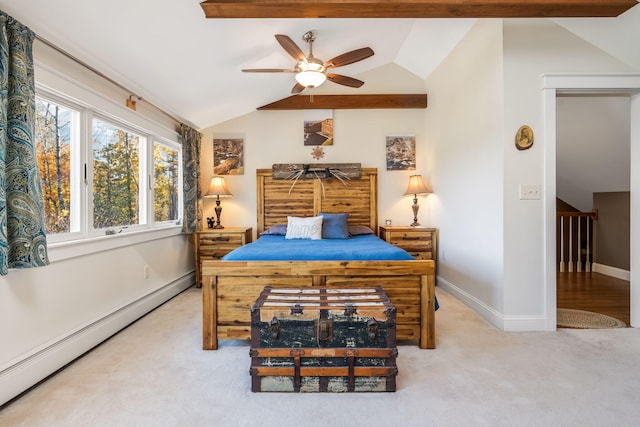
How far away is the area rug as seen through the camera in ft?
9.48

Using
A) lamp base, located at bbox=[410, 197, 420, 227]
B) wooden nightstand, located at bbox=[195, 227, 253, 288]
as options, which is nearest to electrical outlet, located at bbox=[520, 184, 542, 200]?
lamp base, located at bbox=[410, 197, 420, 227]

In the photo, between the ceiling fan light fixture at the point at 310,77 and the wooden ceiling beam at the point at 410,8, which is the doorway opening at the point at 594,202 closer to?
the wooden ceiling beam at the point at 410,8

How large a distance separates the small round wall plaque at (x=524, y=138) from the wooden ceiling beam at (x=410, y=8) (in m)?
0.84

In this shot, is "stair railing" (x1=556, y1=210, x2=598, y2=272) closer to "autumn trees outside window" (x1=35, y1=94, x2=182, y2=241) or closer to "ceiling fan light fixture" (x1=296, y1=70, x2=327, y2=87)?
"ceiling fan light fixture" (x1=296, y1=70, x2=327, y2=87)

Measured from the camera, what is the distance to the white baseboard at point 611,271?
452 centimetres

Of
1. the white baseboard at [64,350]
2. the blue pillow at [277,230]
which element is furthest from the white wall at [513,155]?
the white baseboard at [64,350]

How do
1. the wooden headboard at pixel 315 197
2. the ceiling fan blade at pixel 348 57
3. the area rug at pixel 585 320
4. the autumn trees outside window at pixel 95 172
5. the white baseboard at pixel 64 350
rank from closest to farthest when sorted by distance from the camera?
the white baseboard at pixel 64 350 → the autumn trees outside window at pixel 95 172 → the ceiling fan blade at pixel 348 57 → the area rug at pixel 585 320 → the wooden headboard at pixel 315 197

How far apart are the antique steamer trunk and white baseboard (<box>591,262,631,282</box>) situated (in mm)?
4503

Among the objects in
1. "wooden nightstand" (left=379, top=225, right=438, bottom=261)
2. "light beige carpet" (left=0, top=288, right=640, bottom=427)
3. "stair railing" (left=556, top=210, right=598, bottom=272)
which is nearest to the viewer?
"light beige carpet" (left=0, top=288, right=640, bottom=427)

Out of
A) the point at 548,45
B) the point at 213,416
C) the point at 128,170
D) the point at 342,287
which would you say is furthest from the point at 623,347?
the point at 128,170

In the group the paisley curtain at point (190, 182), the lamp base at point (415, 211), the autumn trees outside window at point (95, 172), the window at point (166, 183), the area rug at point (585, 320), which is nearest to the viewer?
the autumn trees outside window at point (95, 172)

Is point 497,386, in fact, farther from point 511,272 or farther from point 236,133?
point 236,133

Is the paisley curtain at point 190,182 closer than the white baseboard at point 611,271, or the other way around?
the paisley curtain at point 190,182

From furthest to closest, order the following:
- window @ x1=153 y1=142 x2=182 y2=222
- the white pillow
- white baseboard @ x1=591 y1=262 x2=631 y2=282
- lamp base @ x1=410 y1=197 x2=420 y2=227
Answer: lamp base @ x1=410 y1=197 x2=420 y2=227, white baseboard @ x1=591 y1=262 x2=631 y2=282, the white pillow, window @ x1=153 y1=142 x2=182 y2=222
